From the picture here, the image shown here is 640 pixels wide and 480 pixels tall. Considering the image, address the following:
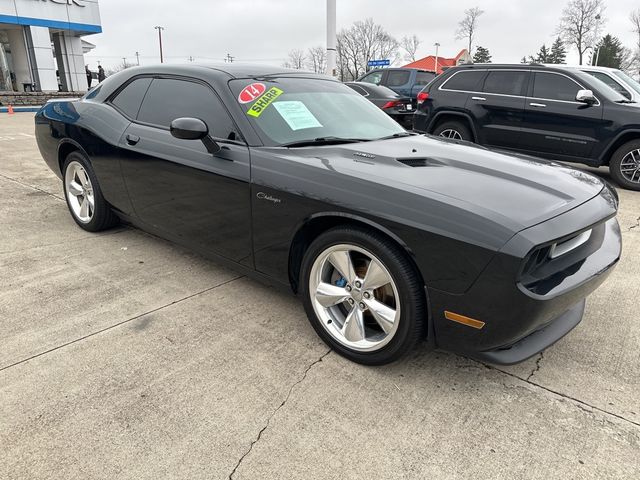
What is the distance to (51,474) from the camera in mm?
1796

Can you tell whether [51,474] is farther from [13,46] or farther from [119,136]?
[13,46]

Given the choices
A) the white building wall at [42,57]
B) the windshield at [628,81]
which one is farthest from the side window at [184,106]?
the white building wall at [42,57]

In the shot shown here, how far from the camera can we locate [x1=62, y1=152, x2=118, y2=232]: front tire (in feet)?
13.5

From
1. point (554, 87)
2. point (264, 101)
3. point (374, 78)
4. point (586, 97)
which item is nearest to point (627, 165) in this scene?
point (586, 97)

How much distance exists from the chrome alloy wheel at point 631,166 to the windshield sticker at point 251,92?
574 centimetres

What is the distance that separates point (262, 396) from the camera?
2258 mm

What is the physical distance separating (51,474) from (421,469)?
145cm

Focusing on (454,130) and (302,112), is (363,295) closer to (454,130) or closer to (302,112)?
(302,112)

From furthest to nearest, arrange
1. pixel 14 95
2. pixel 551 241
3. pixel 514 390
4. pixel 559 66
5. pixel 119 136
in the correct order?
pixel 14 95, pixel 559 66, pixel 119 136, pixel 514 390, pixel 551 241

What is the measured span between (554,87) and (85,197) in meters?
6.53

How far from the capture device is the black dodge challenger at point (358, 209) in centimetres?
202

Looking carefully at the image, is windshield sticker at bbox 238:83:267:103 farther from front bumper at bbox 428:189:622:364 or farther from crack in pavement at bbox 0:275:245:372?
front bumper at bbox 428:189:622:364

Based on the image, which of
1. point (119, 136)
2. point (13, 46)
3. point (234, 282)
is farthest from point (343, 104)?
point (13, 46)

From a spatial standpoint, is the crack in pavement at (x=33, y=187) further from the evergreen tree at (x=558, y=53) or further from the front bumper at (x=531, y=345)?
the evergreen tree at (x=558, y=53)
